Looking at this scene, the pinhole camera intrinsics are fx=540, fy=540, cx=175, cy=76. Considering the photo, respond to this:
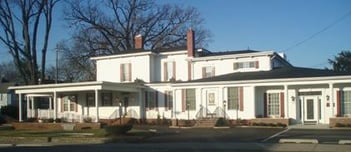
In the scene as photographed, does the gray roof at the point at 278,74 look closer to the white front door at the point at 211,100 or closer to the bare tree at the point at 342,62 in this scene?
the white front door at the point at 211,100

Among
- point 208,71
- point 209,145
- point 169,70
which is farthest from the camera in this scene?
point 169,70

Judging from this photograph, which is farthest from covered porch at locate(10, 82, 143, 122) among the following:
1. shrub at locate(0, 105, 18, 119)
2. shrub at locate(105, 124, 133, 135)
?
shrub at locate(105, 124, 133, 135)

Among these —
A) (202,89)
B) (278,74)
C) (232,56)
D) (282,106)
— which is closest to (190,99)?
(202,89)

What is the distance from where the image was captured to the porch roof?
41844 millimetres

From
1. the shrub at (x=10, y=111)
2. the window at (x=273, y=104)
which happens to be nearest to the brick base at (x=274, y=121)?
the window at (x=273, y=104)

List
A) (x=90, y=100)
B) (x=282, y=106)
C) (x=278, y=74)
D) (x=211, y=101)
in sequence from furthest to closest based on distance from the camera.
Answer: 1. (x=90, y=100)
2. (x=211, y=101)
3. (x=278, y=74)
4. (x=282, y=106)

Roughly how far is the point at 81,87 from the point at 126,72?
8.00 m

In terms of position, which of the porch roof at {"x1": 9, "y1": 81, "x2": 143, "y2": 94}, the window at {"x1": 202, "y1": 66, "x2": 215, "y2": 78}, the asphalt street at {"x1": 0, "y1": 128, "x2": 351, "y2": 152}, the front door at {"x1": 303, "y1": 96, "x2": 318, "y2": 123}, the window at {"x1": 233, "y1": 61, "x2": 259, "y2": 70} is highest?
the window at {"x1": 233, "y1": 61, "x2": 259, "y2": 70}

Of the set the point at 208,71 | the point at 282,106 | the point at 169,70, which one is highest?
the point at 169,70

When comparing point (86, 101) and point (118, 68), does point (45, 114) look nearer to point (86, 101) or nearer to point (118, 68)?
point (86, 101)

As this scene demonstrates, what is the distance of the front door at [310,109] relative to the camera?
3938 cm

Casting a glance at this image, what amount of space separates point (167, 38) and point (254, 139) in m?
45.4

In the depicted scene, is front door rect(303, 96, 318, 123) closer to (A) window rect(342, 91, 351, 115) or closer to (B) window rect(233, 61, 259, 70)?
(A) window rect(342, 91, 351, 115)

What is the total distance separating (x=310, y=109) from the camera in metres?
39.6
